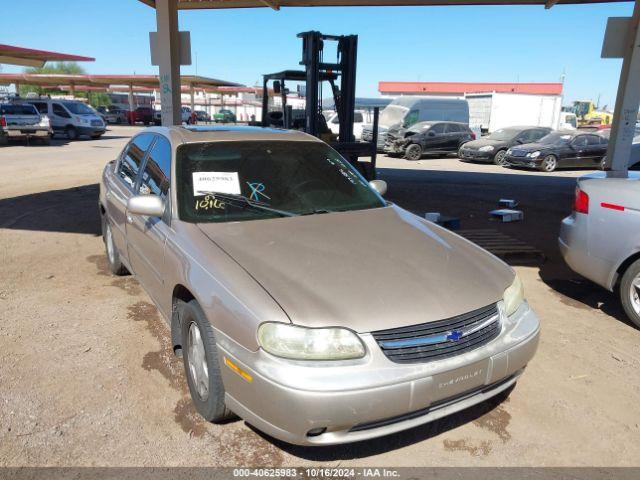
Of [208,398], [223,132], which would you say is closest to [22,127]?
[223,132]

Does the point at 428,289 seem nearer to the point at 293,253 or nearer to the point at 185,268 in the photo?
the point at 293,253

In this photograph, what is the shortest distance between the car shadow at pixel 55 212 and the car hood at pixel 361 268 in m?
4.92

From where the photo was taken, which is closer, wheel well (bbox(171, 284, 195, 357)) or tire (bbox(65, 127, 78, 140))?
wheel well (bbox(171, 284, 195, 357))

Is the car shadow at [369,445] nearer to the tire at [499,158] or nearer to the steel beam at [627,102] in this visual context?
the steel beam at [627,102]

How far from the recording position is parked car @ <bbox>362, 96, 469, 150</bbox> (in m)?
21.8

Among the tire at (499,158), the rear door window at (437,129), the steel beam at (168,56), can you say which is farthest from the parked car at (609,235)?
the rear door window at (437,129)

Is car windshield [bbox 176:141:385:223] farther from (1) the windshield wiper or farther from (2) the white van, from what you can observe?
(2) the white van

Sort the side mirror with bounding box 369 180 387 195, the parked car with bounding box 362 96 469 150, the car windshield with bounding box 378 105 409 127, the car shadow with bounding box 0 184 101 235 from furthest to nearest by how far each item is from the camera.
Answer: the car windshield with bounding box 378 105 409 127, the parked car with bounding box 362 96 469 150, the car shadow with bounding box 0 184 101 235, the side mirror with bounding box 369 180 387 195

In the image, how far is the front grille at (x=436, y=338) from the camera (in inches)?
90.3

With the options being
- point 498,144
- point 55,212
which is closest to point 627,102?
point 498,144

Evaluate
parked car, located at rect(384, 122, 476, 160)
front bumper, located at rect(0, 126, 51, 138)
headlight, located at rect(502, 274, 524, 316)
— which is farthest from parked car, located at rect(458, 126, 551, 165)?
front bumper, located at rect(0, 126, 51, 138)

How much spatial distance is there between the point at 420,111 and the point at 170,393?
2057 centimetres

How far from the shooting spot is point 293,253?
9.19 ft

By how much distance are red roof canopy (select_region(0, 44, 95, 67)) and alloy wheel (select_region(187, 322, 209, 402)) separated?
23608 mm
